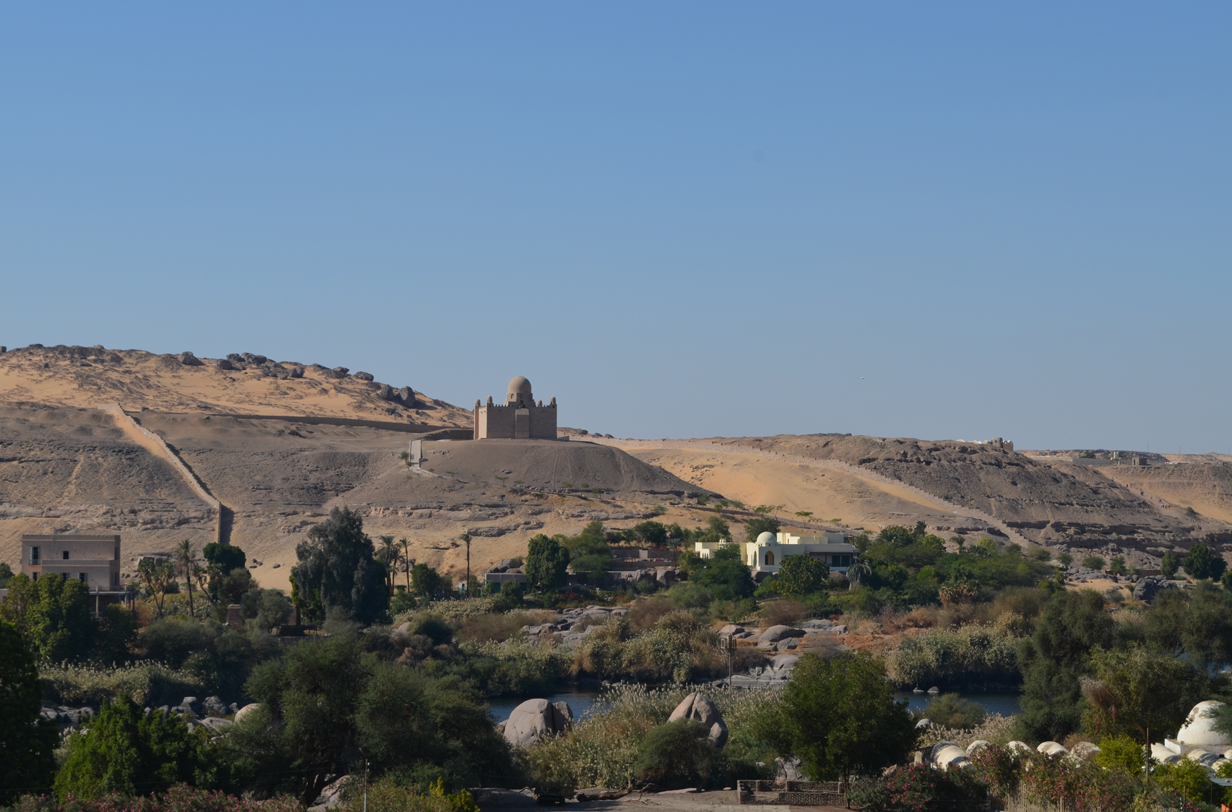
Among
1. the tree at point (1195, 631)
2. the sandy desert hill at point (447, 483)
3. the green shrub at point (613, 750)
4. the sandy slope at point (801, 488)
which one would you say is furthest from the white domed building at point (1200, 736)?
the sandy slope at point (801, 488)

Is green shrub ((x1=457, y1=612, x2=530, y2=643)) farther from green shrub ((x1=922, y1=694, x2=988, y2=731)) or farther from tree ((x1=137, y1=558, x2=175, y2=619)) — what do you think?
green shrub ((x1=922, y1=694, x2=988, y2=731))

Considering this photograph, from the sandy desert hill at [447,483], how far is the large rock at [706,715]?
36.9m

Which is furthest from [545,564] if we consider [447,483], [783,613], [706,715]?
[706,715]

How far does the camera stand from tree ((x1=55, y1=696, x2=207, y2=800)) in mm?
19297

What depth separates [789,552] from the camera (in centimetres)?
6225

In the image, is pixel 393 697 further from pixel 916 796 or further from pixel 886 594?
pixel 886 594

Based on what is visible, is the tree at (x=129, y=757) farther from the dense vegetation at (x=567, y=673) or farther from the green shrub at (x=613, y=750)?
the green shrub at (x=613, y=750)

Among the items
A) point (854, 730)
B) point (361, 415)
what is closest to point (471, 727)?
point (854, 730)

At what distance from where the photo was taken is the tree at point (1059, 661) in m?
27.8

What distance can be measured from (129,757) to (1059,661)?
19.1m

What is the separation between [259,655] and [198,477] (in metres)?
40.0

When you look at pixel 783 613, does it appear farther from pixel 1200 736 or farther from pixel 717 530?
pixel 1200 736

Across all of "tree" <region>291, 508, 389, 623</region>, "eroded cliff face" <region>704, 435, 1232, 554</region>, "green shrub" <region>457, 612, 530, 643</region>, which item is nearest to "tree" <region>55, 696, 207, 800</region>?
"green shrub" <region>457, 612, 530, 643</region>

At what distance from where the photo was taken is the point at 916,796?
19.5 m
